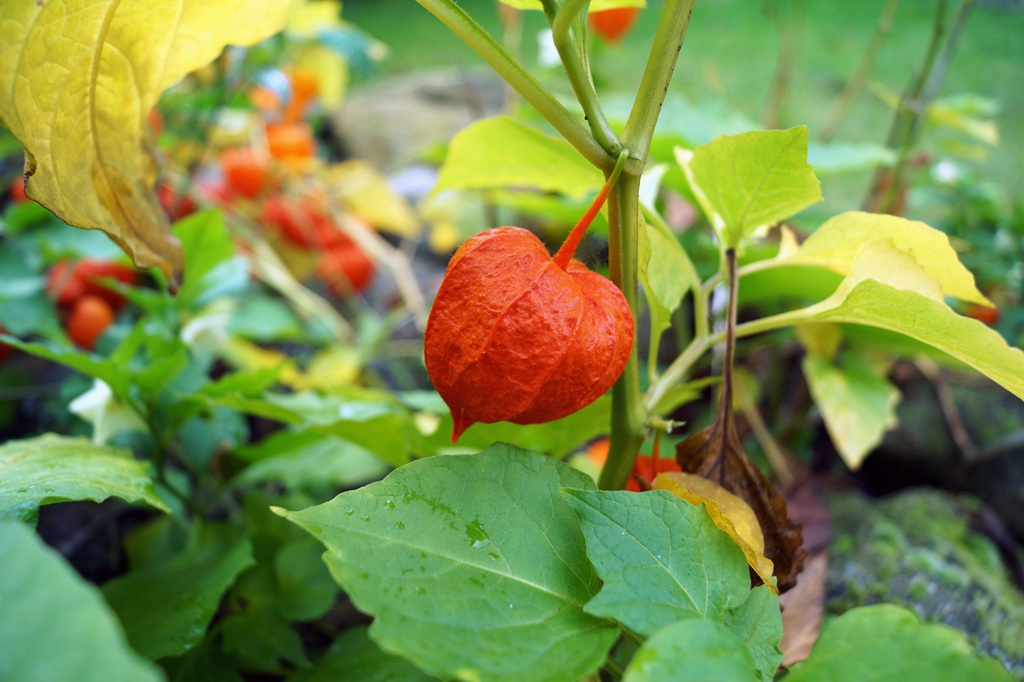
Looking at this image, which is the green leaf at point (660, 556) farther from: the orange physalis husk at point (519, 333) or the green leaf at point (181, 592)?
the green leaf at point (181, 592)

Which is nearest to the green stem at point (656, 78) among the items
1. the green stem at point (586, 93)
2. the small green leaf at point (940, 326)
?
the green stem at point (586, 93)

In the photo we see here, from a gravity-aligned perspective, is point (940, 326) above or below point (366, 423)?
above

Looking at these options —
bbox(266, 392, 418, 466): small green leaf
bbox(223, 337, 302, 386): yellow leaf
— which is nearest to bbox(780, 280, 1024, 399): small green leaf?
bbox(266, 392, 418, 466): small green leaf

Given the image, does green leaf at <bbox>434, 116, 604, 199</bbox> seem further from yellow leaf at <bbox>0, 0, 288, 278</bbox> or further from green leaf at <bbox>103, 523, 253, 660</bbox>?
green leaf at <bbox>103, 523, 253, 660</bbox>

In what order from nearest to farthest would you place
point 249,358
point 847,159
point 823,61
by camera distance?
point 847,159 < point 249,358 < point 823,61

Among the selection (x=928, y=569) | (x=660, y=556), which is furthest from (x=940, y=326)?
(x=928, y=569)

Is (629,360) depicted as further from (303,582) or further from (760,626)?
(303,582)

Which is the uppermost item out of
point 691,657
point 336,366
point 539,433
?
point 691,657
